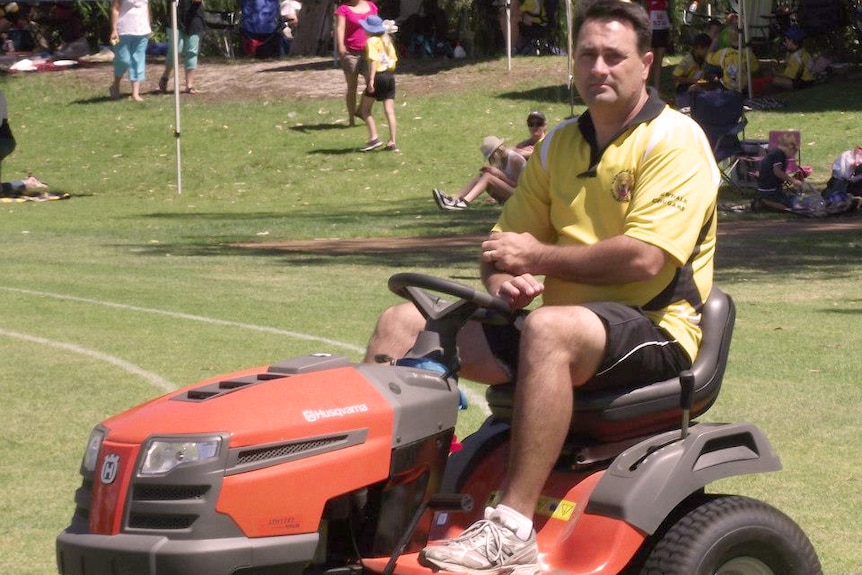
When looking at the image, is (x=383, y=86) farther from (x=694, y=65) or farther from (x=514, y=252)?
(x=514, y=252)

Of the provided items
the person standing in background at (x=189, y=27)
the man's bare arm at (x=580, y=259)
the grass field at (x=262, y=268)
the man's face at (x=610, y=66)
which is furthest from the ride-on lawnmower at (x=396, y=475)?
the person standing in background at (x=189, y=27)

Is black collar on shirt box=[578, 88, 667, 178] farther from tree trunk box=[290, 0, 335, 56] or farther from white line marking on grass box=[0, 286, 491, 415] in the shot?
tree trunk box=[290, 0, 335, 56]

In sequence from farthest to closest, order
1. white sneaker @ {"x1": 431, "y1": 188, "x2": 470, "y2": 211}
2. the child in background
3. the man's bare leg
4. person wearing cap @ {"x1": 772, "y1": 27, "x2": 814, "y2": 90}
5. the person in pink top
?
person wearing cap @ {"x1": 772, "y1": 27, "x2": 814, "y2": 90} → the person in pink top → the child in background → white sneaker @ {"x1": 431, "y1": 188, "x2": 470, "y2": 211} → the man's bare leg

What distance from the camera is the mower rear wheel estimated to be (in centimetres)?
410

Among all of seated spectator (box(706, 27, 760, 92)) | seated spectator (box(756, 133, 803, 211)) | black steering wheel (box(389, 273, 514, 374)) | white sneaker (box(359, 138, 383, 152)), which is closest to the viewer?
black steering wheel (box(389, 273, 514, 374))

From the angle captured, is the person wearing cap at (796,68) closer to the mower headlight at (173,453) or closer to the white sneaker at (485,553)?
the white sneaker at (485,553)

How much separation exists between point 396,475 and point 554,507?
51 centimetres

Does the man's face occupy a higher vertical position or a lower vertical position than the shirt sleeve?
higher

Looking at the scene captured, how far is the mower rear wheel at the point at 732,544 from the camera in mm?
4098

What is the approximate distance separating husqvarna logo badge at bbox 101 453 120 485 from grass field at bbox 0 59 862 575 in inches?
61.9

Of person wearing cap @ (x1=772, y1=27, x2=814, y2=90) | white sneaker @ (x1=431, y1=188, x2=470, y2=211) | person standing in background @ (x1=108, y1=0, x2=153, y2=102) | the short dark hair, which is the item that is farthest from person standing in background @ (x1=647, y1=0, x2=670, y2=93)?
the short dark hair

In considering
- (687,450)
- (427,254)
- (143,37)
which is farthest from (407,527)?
(143,37)

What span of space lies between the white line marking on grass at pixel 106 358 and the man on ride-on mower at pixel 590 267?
13.4 ft

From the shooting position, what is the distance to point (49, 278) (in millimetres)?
13031
